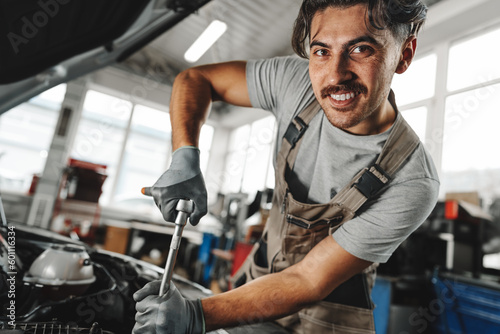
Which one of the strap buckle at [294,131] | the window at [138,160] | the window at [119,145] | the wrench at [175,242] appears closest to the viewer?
the wrench at [175,242]

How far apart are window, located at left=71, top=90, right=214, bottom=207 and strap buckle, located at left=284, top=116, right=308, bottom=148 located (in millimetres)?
4909

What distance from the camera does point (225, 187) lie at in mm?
5816

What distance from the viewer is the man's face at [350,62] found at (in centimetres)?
62

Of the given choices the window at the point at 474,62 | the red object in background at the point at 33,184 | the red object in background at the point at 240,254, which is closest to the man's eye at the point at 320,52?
the window at the point at 474,62

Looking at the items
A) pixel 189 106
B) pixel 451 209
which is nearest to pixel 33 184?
pixel 189 106

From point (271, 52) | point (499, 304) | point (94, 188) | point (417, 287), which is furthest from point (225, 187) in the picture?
point (271, 52)

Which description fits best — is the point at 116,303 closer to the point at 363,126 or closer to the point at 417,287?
the point at 363,126

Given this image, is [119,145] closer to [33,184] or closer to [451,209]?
[33,184]

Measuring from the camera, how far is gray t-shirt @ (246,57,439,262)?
0.77 m

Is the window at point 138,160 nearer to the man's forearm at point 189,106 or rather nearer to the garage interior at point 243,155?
the garage interior at point 243,155

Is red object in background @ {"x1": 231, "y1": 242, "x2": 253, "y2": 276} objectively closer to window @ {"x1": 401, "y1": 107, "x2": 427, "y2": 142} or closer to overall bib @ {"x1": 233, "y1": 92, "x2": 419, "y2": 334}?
overall bib @ {"x1": 233, "y1": 92, "x2": 419, "y2": 334}

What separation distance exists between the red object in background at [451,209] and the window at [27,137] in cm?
559

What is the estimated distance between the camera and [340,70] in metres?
0.62

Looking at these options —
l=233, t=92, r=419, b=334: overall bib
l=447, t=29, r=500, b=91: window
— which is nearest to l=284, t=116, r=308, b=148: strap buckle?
l=233, t=92, r=419, b=334: overall bib
